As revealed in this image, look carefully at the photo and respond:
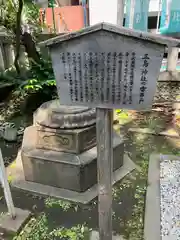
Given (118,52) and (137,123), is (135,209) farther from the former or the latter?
(137,123)

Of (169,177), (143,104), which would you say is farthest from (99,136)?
(169,177)

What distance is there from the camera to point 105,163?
1.99 metres

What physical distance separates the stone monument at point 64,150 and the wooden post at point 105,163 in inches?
43.2

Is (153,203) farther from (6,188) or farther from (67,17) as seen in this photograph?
(67,17)

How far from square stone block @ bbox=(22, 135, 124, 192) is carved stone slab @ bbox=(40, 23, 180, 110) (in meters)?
1.58

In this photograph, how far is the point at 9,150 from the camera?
15.4 feet

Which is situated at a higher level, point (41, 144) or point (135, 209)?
point (41, 144)

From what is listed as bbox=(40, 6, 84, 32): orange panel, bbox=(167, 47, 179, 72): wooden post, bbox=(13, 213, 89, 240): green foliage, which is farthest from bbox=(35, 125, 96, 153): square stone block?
bbox=(40, 6, 84, 32): orange panel

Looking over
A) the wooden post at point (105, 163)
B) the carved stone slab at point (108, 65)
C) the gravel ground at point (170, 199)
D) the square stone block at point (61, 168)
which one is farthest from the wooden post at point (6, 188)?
the gravel ground at point (170, 199)

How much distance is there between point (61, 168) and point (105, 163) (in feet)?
4.82

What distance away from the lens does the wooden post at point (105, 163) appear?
1877mm

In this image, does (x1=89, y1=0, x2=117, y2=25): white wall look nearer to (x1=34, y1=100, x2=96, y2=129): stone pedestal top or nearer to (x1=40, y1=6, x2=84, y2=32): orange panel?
(x1=40, y1=6, x2=84, y2=32): orange panel

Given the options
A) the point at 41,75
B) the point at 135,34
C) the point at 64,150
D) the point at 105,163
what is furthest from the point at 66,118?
the point at 41,75

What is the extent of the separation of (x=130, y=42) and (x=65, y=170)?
227 cm
